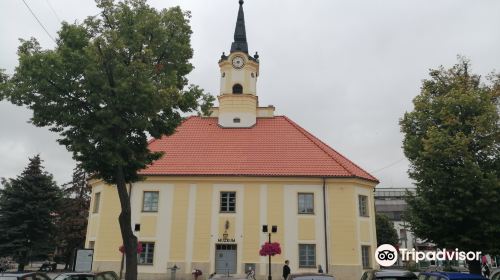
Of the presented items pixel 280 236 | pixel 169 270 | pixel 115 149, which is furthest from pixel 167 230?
pixel 115 149

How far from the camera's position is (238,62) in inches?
1389

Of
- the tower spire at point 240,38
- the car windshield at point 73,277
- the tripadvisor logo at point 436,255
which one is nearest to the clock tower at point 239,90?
the tower spire at point 240,38

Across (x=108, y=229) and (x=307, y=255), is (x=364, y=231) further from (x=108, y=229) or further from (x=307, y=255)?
(x=108, y=229)

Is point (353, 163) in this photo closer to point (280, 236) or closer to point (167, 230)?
point (280, 236)

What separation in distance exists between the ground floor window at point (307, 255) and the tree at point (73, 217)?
2214 cm

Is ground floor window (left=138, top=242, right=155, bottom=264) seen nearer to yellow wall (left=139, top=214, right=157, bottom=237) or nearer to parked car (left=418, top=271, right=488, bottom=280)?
yellow wall (left=139, top=214, right=157, bottom=237)

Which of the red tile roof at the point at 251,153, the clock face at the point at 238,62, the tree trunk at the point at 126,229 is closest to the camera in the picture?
the tree trunk at the point at 126,229

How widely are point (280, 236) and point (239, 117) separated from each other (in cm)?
1035

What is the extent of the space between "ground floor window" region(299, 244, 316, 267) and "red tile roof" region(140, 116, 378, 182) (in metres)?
4.55

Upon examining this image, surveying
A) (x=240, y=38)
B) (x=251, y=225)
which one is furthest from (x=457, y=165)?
(x=240, y=38)

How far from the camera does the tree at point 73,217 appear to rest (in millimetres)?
39438

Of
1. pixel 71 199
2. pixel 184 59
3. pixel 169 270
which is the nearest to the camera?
pixel 184 59

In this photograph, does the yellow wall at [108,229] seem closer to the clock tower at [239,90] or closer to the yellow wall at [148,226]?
the yellow wall at [148,226]

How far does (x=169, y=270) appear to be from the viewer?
2672cm
